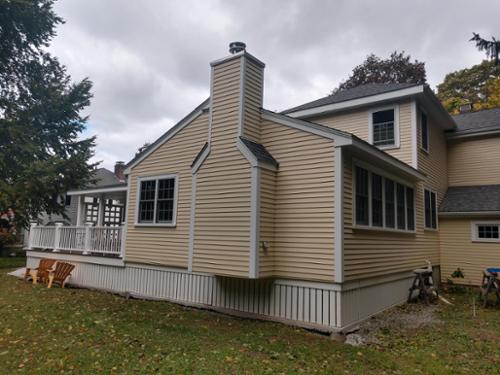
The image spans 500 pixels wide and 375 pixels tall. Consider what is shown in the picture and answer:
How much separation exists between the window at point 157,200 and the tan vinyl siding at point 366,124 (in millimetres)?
5801

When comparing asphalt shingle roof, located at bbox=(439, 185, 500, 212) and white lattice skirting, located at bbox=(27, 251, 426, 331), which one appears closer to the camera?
white lattice skirting, located at bbox=(27, 251, 426, 331)

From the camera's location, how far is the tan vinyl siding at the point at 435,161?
1072cm

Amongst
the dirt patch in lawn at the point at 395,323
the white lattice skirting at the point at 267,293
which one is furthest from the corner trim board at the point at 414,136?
the dirt patch in lawn at the point at 395,323

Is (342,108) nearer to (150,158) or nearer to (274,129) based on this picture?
(274,129)

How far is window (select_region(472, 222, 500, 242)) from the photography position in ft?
37.2

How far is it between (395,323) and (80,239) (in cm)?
965

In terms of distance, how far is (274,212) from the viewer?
24.2 ft

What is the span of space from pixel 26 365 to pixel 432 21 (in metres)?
15.7

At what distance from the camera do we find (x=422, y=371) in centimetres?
462

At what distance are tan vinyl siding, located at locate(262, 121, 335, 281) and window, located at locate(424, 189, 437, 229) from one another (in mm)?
5919

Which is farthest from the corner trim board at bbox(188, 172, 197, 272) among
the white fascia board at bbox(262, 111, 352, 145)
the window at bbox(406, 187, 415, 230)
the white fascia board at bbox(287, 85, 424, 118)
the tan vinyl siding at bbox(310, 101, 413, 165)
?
the window at bbox(406, 187, 415, 230)

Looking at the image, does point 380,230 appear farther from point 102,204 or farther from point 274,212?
point 102,204

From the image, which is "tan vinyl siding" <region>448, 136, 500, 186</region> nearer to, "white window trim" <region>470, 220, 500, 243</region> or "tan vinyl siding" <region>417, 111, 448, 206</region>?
"tan vinyl siding" <region>417, 111, 448, 206</region>

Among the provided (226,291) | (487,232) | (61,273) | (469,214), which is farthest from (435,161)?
(61,273)
